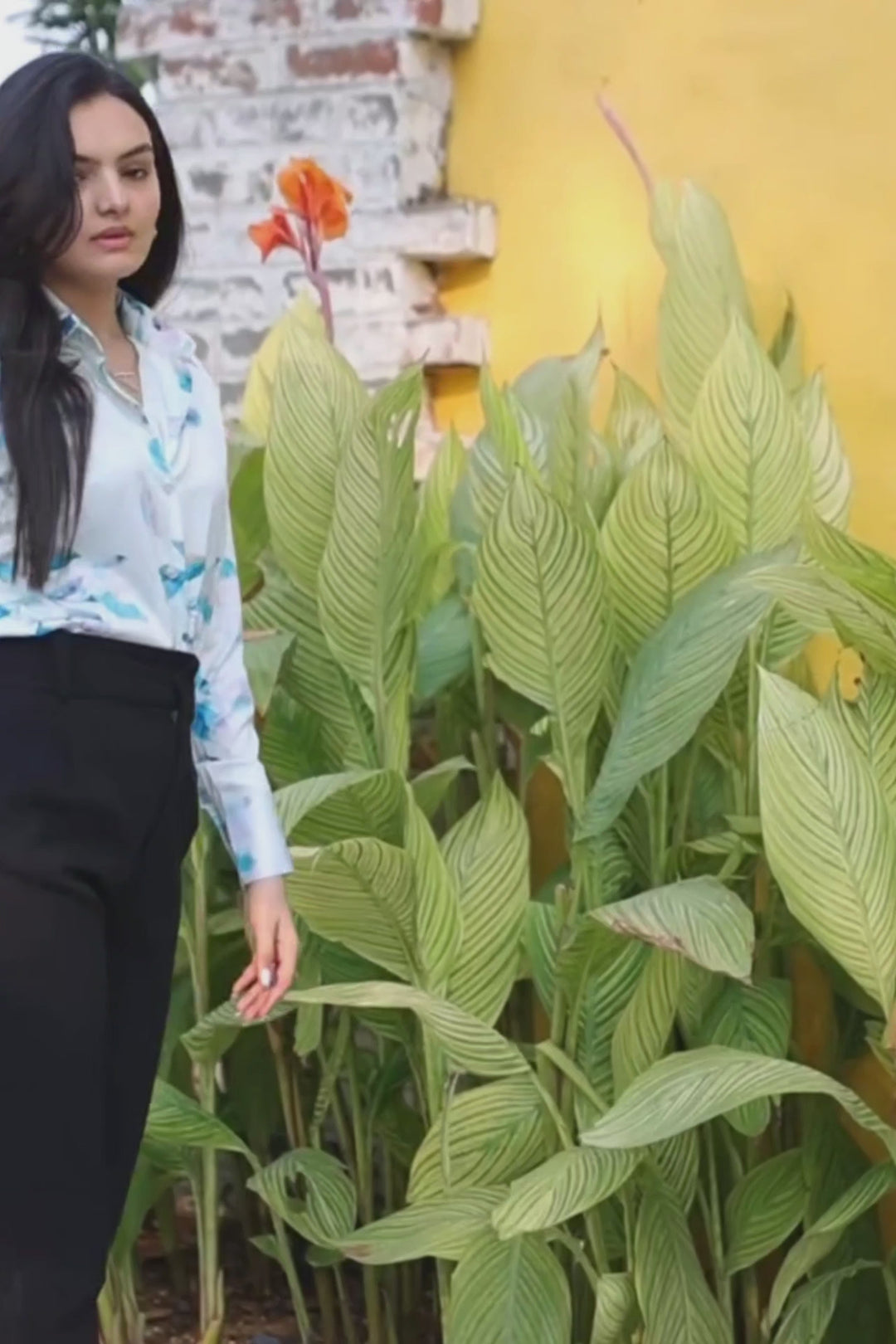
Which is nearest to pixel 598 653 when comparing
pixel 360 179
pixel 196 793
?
pixel 196 793

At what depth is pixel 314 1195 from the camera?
5.52 feet

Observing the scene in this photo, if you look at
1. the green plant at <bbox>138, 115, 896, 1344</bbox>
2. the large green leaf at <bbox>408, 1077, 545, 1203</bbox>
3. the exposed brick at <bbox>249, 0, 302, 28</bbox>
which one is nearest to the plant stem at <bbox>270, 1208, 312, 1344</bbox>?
the green plant at <bbox>138, 115, 896, 1344</bbox>

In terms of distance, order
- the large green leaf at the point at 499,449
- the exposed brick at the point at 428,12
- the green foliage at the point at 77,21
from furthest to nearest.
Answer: the green foliage at the point at 77,21 → the exposed brick at the point at 428,12 → the large green leaf at the point at 499,449

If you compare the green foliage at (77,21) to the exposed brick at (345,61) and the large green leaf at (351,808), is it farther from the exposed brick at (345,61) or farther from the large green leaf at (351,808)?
the large green leaf at (351,808)

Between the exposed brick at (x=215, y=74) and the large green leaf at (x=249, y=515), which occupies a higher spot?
the exposed brick at (x=215, y=74)

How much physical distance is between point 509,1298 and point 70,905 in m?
0.62

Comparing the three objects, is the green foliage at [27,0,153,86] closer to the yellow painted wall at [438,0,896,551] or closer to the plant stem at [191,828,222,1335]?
the yellow painted wall at [438,0,896,551]

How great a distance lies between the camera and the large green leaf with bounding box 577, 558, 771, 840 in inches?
58.7

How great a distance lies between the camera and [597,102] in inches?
80.5

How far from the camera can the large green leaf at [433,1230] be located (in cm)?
151

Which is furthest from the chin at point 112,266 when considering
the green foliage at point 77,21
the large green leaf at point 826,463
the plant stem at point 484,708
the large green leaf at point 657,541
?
the green foliage at point 77,21

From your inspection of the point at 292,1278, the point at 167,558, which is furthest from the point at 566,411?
the point at 292,1278

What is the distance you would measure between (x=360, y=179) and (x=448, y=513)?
50cm

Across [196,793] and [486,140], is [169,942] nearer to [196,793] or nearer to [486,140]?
[196,793]
